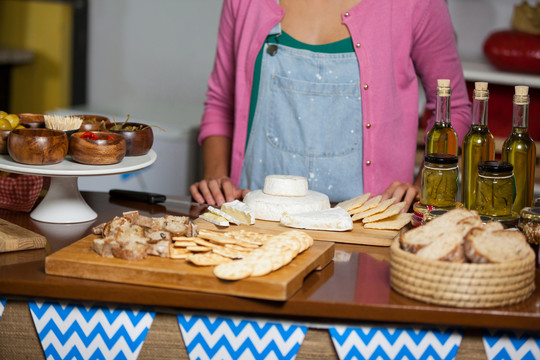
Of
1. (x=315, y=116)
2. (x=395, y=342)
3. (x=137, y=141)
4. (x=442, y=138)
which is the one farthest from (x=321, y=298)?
(x=315, y=116)

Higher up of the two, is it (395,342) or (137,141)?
(137,141)

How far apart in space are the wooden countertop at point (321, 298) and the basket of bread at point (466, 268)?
0.02 m

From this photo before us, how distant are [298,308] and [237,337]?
144 mm

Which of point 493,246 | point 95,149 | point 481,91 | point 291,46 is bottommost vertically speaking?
point 493,246

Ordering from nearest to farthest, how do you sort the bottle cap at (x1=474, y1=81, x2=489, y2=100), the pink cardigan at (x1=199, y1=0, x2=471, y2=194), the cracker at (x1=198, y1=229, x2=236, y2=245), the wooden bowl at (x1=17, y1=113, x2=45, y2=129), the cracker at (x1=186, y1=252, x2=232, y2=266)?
the cracker at (x1=186, y1=252, x2=232, y2=266) → the cracker at (x1=198, y1=229, x2=236, y2=245) → the bottle cap at (x1=474, y1=81, x2=489, y2=100) → the wooden bowl at (x1=17, y1=113, x2=45, y2=129) → the pink cardigan at (x1=199, y1=0, x2=471, y2=194)

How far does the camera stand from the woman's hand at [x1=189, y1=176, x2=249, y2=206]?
1952 mm

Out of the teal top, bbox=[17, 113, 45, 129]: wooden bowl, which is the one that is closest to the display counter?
bbox=[17, 113, 45, 129]: wooden bowl

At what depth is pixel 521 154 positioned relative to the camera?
5.27 feet

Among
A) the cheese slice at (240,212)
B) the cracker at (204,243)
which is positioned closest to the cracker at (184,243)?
the cracker at (204,243)

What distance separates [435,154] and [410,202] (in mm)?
348

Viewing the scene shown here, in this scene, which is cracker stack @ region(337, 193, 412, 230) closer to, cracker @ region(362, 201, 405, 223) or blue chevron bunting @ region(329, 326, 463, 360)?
cracker @ region(362, 201, 405, 223)

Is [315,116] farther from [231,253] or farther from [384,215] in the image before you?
[231,253]

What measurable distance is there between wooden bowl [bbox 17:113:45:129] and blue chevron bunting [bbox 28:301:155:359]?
0.57 m

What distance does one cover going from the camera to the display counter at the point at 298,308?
1.22 m
